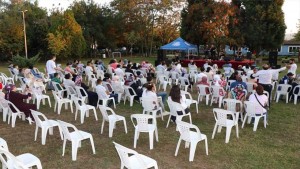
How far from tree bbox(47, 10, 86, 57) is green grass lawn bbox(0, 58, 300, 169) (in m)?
21.6

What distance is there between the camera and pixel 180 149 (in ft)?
19.4

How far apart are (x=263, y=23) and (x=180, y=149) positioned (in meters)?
24.8

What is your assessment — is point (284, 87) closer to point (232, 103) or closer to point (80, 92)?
point (232, 103)

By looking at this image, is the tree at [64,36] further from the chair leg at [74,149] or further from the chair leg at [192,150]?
the chair leg at [192,150]

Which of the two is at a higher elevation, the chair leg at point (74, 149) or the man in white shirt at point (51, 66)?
the man in white shirt at point (51, 66)

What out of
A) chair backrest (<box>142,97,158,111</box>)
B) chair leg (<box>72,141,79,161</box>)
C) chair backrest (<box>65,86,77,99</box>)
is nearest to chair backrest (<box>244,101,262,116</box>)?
chair backrest (<box>142,97,158,111</box>)

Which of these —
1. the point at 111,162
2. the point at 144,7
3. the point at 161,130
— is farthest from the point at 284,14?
the point at 111,162

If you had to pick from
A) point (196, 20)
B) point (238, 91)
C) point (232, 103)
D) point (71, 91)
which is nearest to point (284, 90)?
point (238, 91)

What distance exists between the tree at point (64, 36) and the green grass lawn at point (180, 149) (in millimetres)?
21575

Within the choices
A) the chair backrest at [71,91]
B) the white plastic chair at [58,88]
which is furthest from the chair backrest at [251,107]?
the white plastic chair at [58,88]

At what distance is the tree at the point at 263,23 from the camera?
88.5 feet

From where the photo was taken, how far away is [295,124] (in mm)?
7664

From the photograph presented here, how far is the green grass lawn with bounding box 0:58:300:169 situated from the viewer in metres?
5.24

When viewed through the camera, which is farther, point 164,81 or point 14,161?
point 164,81
